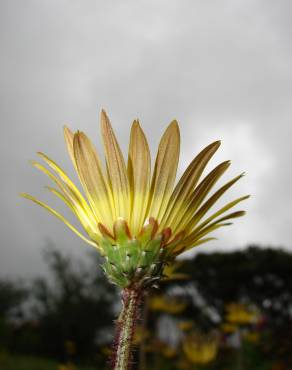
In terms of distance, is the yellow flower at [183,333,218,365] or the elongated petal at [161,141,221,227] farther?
the yellow flower at [183,333,218,365]

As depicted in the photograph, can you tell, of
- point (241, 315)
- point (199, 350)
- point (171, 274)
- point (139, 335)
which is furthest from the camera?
point (241, 315)

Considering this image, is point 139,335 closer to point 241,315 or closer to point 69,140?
point 69,140

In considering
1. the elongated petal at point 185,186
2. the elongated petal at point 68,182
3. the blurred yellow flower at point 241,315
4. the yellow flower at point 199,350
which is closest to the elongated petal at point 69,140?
the elongated petal at point 68,182

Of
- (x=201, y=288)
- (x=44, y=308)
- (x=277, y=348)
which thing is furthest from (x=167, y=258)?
(x=44, y=308)

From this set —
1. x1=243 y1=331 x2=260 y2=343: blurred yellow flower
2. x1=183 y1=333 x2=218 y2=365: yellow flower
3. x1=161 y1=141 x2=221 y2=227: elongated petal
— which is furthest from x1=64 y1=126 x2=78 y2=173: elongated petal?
x1=243 y1=331 x2=260 y2=343: blurred yellow flower

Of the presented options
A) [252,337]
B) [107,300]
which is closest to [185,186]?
[252,337]

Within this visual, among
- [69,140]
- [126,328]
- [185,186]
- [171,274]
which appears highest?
[171,274]

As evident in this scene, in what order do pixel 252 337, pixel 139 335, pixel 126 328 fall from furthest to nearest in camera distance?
pixel 252 337 → pixel 139 335 → pixel 126 328

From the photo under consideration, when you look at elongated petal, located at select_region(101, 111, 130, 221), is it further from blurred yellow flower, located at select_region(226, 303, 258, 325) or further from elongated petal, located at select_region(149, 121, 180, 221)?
blurred yellow flower, located at select_region(226, 303, 258, 325)
